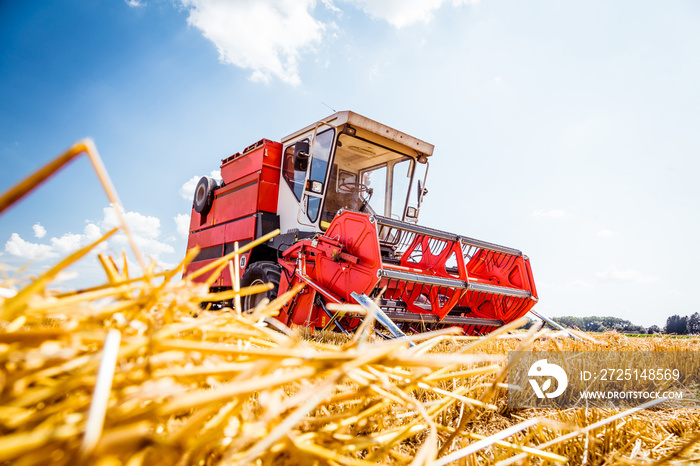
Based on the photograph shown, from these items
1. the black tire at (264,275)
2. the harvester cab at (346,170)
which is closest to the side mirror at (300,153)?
the harvester cab at (346,170)

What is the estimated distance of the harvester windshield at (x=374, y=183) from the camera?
638 centimetres

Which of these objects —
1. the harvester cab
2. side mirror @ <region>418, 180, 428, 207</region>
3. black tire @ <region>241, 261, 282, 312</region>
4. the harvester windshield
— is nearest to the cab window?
the harvester cab

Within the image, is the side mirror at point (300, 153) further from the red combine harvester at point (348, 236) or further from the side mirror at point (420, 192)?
the side mirror at point (420, 192)

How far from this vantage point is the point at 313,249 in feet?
13.7

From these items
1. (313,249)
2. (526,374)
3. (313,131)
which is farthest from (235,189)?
(526,374)

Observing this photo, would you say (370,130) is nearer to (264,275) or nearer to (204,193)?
(264,275)

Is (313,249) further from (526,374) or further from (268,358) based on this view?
(268,358)

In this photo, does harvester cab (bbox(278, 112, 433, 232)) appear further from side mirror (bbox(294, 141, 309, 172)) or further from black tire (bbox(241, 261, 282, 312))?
black tire (bbox(241, 261, 282, 312))

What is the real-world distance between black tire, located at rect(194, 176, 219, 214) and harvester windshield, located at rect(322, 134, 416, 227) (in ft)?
9.98

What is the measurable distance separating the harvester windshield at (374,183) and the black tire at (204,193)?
120 inches

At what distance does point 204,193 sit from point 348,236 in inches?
203

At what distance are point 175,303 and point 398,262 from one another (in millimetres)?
4485

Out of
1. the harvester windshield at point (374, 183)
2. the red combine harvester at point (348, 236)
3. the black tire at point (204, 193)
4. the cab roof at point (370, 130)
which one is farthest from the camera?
the black tire at point (204, 193)

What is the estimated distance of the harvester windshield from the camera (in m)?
6.38
